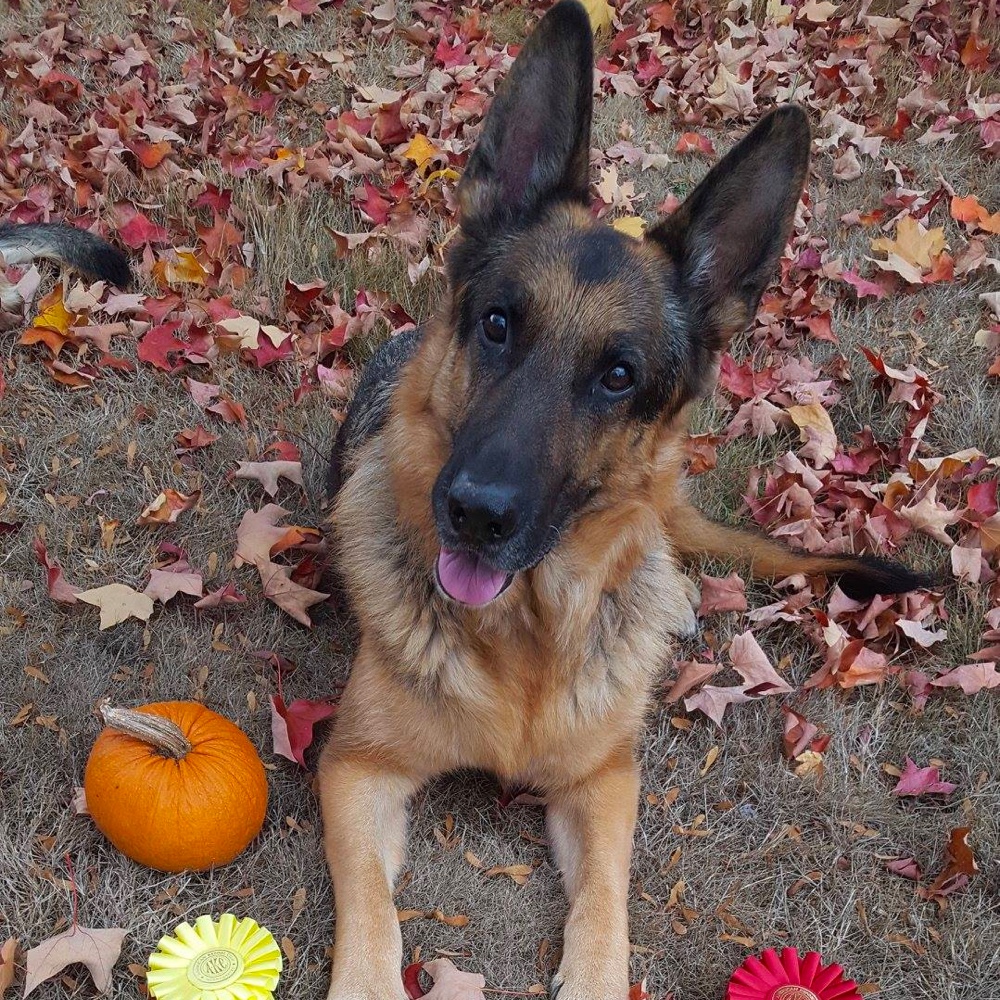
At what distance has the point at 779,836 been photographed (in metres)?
3.26

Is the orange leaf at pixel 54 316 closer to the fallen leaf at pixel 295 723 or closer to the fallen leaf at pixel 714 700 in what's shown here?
the fallen leaf at pixel 295 723

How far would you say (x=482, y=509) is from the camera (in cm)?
242

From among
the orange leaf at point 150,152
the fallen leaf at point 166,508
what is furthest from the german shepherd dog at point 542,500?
the orange leaf at point 150,152

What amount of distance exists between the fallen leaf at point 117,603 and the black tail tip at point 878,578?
283 cm

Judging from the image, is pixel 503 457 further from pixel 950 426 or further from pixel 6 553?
pixel 950 426

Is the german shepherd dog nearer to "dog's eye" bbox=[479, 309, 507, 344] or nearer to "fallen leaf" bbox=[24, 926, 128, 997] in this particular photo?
"dog's eye" bbox=[479, 309, 507, 344]

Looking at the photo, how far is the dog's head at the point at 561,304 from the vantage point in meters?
2.56

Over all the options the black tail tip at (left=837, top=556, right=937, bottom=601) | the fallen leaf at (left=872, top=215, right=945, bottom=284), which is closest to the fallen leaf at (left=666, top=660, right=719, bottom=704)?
the black tail tip at (left=837, top=556, right=937, bottom=601)

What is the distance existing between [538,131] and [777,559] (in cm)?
203

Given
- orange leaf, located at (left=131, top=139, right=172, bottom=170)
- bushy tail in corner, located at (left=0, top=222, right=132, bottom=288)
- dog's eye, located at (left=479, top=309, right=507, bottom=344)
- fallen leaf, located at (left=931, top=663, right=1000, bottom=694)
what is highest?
dog's eye, located at (left=479, top=309, right=507, bottom=344)

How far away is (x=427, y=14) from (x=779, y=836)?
6833mm

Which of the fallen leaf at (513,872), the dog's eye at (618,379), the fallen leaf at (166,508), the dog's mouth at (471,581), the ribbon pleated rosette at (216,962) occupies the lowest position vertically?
the fallen leaf at (513,872)

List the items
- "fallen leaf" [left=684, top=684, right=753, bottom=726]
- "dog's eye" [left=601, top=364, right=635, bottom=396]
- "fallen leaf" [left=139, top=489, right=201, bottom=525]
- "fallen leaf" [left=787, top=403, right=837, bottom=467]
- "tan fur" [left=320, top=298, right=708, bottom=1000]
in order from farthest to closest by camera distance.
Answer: "fallen leaf" [left=787, top=403, right=837, bottom=467], "fallen leaf" [left=139, top=489, right=201, bottom=525], "fallen leaf" [left=684, top=684, right=753, bottom=726], "tan fur" [left=320, top=298, right=708, bottom=1000], "dog's eye" [left=601, top=364, right=635, bottom=396]

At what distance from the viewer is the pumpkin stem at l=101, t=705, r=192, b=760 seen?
8.80 ft
